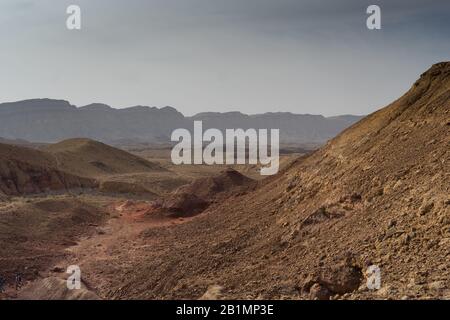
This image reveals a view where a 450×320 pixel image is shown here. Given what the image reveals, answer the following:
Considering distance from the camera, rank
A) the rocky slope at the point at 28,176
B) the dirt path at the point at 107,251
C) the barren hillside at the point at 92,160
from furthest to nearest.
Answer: the barren hillside at the point at 92,160
the rocky slope at the point at 28,176
the dirt path at the point at 107,251

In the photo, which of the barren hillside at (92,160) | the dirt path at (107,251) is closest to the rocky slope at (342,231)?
the dirt path at (107,251)

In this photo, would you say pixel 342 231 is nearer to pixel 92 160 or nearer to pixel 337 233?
pixel 337 233

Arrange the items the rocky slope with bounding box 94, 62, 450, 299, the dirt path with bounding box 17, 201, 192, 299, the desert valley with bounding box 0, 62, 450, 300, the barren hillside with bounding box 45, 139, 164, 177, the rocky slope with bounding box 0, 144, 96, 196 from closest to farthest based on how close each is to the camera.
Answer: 1. the rocky slope with bounding box 94, 62, 450, 299
2. the desert valley with bounding box 0, 62, 450, 300
3. the dirt path with bounding box 17, 201, 192, 299
4. the rocky slope with bounding box 0, 144, 96, 196
5. the barren hillside with bounding box 45, 139, 164, 177

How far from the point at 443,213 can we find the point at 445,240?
0.76 meters

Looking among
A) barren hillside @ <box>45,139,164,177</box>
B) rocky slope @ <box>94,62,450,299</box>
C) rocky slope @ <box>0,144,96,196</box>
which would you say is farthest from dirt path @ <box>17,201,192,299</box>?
barren hillside @ <box>45,139,164,177</box>

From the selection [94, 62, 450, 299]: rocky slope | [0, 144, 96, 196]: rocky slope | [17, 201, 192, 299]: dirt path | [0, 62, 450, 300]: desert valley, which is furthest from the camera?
[0, 144, 96, 196]: rocky slope

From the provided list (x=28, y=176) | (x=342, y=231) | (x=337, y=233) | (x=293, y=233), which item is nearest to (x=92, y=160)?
(x=28, y=176)

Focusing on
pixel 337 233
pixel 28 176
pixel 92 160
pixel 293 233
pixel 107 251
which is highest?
pixel 337 233

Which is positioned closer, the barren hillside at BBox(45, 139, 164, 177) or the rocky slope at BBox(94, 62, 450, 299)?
the rocky slope at BBox(94, 62, 450, 299)

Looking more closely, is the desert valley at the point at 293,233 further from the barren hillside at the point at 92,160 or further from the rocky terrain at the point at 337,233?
the barren hillside at the point at 92,160

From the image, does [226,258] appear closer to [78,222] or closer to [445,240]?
[445,240]

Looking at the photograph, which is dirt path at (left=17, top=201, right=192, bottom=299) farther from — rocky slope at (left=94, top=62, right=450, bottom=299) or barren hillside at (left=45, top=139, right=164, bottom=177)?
barren hillside at (left=45, top=139, right=164, bottom=177)

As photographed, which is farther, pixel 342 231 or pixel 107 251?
pixel 107 251

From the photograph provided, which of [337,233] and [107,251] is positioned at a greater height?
[337,233]
